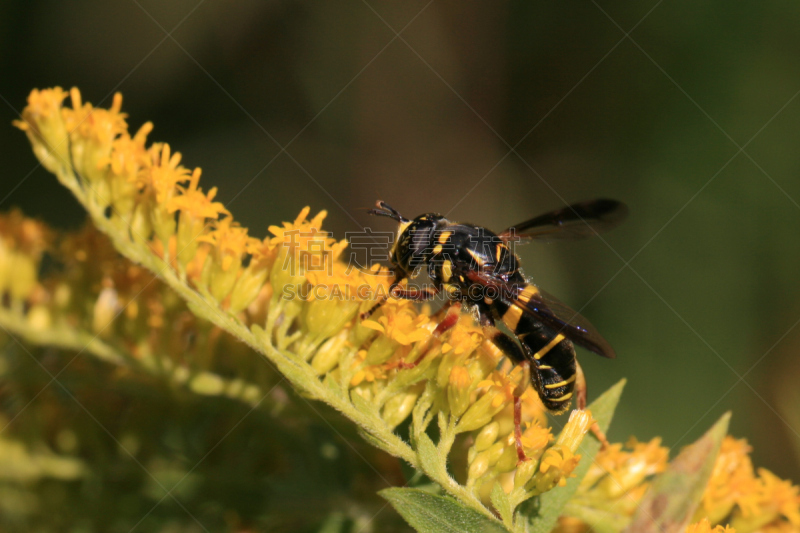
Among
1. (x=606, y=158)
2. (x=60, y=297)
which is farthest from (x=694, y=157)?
(x=60, y=297)

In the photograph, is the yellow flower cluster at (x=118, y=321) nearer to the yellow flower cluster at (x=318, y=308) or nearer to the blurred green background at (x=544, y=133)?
the yellow flower cluster at (x=318, y=308)

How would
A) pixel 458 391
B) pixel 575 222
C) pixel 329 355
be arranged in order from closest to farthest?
pixel 458 391
pixel 329 355
pixel 575 222

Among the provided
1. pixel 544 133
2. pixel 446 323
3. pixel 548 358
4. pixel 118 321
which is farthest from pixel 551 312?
pixel 544 133

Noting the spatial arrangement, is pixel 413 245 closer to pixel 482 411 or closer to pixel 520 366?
pixel 520 366

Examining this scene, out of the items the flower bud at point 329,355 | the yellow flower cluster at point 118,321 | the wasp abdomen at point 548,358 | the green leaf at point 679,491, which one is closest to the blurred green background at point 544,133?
the wasp abdomen at point 548,358

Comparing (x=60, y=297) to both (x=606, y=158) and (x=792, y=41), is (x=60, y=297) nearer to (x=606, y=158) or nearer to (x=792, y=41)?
(x=606, y=158)

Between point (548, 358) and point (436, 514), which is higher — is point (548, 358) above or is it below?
above
